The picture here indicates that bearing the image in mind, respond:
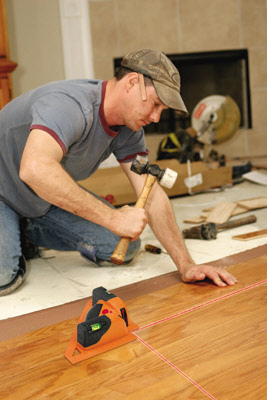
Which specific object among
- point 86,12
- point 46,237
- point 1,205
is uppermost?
point 86,12

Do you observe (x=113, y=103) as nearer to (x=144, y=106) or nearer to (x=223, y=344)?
(x=144, y=106)

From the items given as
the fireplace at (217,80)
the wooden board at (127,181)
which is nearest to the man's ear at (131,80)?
the wooden board at (127,181)

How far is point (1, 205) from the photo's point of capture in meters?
2.07

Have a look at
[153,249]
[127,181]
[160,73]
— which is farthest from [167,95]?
[127,181]

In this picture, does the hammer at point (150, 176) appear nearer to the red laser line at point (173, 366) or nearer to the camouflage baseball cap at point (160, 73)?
the camouflage baseball cap at point (160, 73)

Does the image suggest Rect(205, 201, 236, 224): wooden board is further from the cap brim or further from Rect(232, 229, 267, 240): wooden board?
the cap brim

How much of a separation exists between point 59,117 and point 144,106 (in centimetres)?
33

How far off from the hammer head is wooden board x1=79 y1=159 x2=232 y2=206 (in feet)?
5.46

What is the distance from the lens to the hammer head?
1601 mm

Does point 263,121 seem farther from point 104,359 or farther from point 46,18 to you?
point 104,359

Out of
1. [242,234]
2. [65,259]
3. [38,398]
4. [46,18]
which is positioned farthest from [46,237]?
[46,18]

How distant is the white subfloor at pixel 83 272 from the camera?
1.85 meters

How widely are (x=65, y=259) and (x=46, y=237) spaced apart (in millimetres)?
183

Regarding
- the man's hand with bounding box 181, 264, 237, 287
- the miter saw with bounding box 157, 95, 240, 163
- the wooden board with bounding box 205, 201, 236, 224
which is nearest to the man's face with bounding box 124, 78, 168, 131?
the man's hand with bounding box 181, 264, 237, 287
